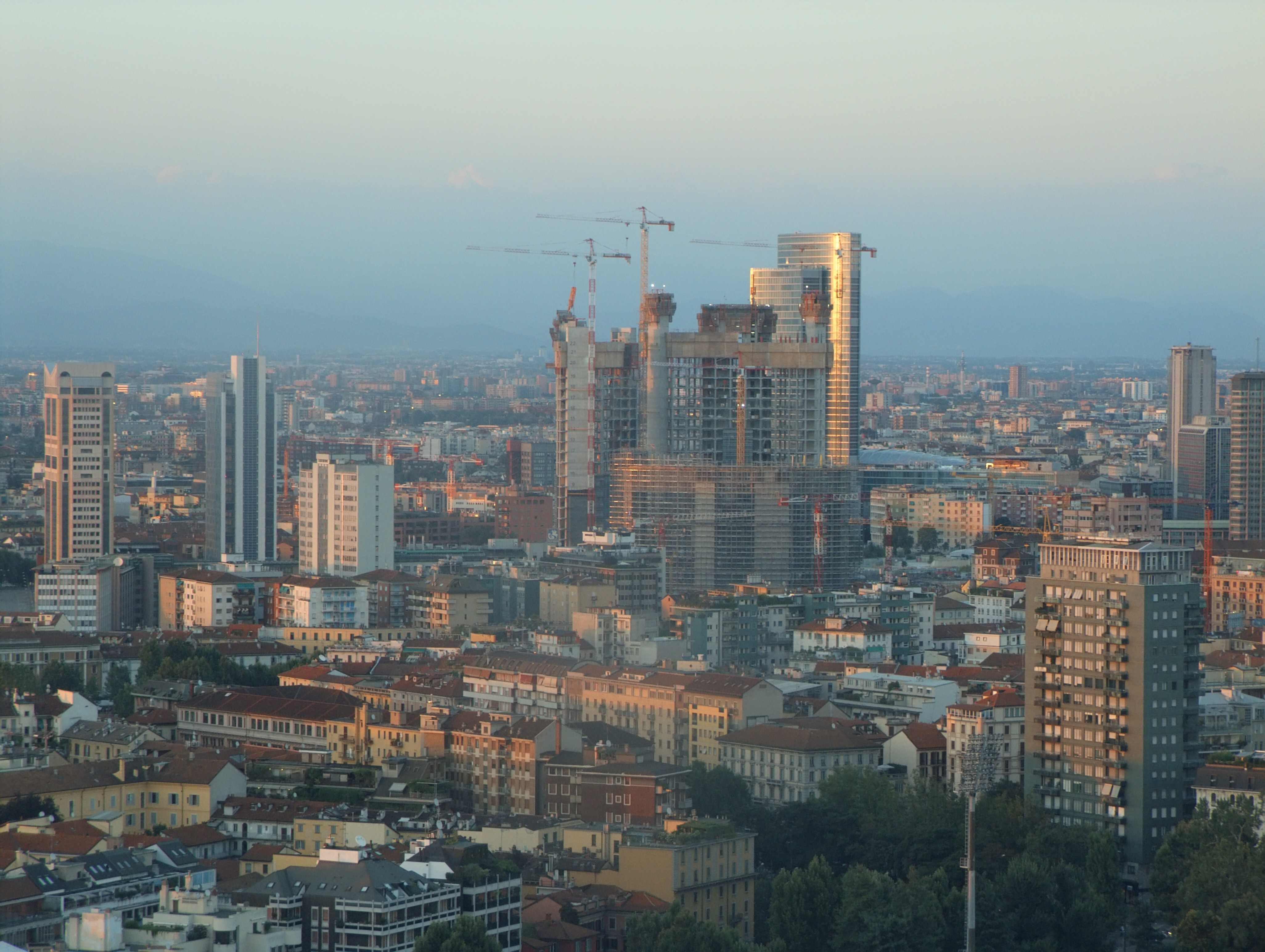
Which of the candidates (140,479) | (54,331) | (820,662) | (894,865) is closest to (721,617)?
(820,662)

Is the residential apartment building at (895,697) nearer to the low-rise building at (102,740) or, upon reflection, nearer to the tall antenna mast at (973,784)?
the tall antenna mast at (973,784)

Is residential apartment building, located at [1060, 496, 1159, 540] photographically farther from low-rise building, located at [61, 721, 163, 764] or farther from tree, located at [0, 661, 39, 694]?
low-rise building, located at [61, 721, 163, 764]

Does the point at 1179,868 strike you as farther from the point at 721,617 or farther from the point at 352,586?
the point at 352,586

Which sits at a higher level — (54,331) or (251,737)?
(54,331)

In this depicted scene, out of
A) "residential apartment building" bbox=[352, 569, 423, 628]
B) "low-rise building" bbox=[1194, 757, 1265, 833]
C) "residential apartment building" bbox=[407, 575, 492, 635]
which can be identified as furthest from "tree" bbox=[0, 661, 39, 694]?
"low-rise building" bbox=[1194, 757, 1265, 833]

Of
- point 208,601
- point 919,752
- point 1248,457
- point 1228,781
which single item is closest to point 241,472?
point 208,601

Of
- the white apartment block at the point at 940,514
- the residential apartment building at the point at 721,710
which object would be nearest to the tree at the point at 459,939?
the residential apartment building at the point at 721,710

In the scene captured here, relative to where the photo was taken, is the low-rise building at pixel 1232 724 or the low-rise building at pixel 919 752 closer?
the low-rise building at pixel 919 752
